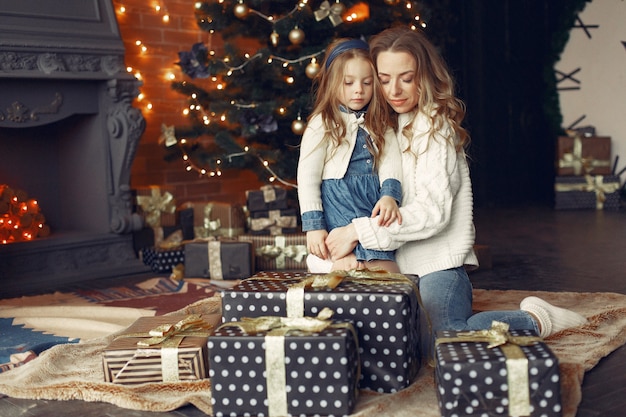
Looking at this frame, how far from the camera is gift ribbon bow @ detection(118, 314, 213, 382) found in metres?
2.42

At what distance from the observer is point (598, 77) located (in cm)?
684

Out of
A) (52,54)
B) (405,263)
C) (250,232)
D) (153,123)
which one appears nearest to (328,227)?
(405,263)

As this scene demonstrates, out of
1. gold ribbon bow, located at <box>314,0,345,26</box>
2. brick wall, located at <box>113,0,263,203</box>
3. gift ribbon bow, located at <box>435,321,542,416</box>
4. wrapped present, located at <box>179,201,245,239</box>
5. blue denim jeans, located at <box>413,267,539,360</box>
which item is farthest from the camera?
brick wall, located at <box>113,0,263,203</box>

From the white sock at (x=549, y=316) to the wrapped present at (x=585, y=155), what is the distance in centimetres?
399

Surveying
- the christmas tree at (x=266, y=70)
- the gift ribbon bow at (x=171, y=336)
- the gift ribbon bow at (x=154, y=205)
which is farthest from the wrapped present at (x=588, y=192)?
the gift ribbon bow at (x=171, y=336)

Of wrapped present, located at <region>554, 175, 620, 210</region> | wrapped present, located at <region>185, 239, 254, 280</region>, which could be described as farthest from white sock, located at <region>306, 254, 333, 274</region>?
wrapped present, located at <region>554, 175, 620, 210</region>

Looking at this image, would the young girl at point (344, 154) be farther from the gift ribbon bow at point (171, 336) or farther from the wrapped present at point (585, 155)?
the wrapped present at point (585, 155)

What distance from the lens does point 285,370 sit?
6.88ft

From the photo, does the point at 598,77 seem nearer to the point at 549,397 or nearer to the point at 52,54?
the point at 52,54

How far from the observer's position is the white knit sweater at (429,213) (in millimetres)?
2633

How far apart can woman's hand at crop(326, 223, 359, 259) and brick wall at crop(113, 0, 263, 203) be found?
2221mm

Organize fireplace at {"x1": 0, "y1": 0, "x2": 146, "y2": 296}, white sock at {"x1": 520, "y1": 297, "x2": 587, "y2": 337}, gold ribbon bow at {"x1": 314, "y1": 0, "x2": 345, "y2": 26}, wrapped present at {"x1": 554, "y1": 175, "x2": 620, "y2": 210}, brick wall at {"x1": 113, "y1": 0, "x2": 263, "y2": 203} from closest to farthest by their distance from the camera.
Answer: white sock at {"x1": 520, "y1": 297, "x2": 587, "y2": 337}
fireplace at {"x1": 0, "y1": 0, "x2": 146, "y2": 296}
gold ribbon bow at {"x1": 314, "y1": 0, "x2": 345, "y2": 26}
brick wall at {"x1": 113, "y1": 0, "x2": 263, "y2": 203}
wrapped present at {"x1": 554, "y1": 175, "x2": 620, "y2": 210}

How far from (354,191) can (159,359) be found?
0.90 meters

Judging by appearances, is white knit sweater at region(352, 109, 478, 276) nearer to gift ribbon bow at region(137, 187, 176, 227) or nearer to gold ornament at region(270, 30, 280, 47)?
gold ornament at region(270, 30, 280, 47)
